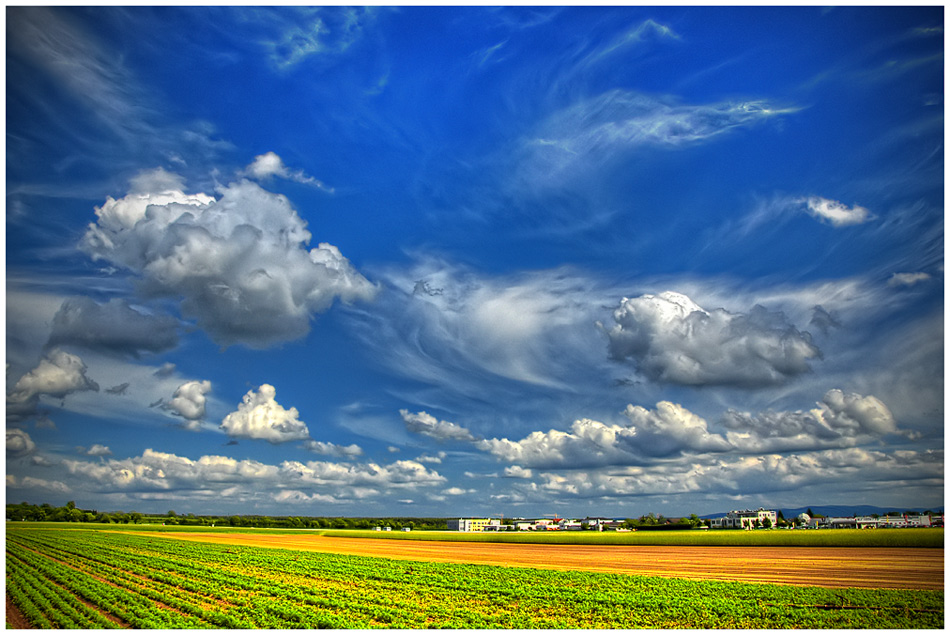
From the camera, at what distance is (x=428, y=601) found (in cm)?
3441

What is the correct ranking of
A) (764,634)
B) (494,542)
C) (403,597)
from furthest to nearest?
(494,542) < (403,597) < (764,634)

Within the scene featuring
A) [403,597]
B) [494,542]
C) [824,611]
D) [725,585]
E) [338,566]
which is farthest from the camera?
[494,542]

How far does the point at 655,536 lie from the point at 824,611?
88.3m

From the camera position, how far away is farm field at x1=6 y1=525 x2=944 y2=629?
2828 centimetres

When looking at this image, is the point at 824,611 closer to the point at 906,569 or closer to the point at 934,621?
the point at 934,621

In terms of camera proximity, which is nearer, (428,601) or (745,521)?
(428,601)

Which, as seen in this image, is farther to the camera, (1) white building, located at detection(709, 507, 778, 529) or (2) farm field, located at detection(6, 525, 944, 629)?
(1) white building, located at detection(709, 507, 778, 529)

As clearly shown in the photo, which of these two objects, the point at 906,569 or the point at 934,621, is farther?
the point at 906,569

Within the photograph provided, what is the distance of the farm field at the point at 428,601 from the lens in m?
28.3

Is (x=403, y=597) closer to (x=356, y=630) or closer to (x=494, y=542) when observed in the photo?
(x=356, y=630)

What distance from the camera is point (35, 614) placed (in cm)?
2930

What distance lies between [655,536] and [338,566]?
73893 mm

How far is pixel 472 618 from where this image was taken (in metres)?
28.8

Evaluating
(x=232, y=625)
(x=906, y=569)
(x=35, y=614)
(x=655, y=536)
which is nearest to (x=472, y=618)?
(x=232, y=625)
